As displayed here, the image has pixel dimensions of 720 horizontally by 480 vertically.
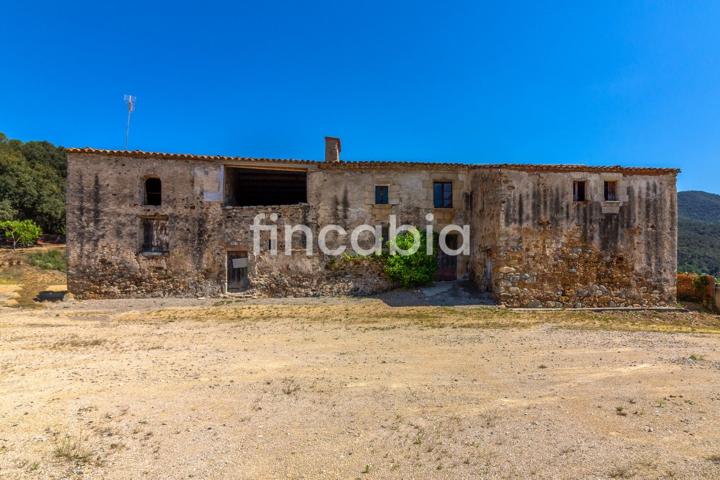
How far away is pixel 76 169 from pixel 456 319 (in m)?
16.7

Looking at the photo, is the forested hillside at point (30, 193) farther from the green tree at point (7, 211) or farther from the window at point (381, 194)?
the window at point (381, 194)

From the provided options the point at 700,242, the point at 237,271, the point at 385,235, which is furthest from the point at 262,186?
the point at 700,242

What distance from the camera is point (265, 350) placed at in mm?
7871

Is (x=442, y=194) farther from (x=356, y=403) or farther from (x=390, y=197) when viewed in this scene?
(x=356, y=403)

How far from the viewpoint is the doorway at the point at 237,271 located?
16.2 m

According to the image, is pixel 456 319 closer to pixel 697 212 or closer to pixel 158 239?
pixel 158 239

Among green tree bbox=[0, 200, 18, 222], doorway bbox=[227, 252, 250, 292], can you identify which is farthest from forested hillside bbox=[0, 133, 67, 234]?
doorway bbox=[227, 252, 250, 292]

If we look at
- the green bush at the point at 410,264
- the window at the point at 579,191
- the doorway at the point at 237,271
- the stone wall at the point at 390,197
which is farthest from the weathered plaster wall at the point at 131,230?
the window at the point at 579,191

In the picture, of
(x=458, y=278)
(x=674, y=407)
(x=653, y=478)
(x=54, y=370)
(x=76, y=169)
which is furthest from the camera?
(x=458, y=278)

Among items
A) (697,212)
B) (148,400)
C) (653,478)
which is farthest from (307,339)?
(697,212)

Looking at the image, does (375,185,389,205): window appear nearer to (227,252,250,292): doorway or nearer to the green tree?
(227,252,250,292): doorway

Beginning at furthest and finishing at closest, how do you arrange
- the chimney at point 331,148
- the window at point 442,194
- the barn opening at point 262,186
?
the chimney at point 331,148 < the barn opening at point 262,186 < the window at point 442,194

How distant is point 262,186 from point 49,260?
708 inches

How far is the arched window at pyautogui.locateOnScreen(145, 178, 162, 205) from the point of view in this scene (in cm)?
1617
